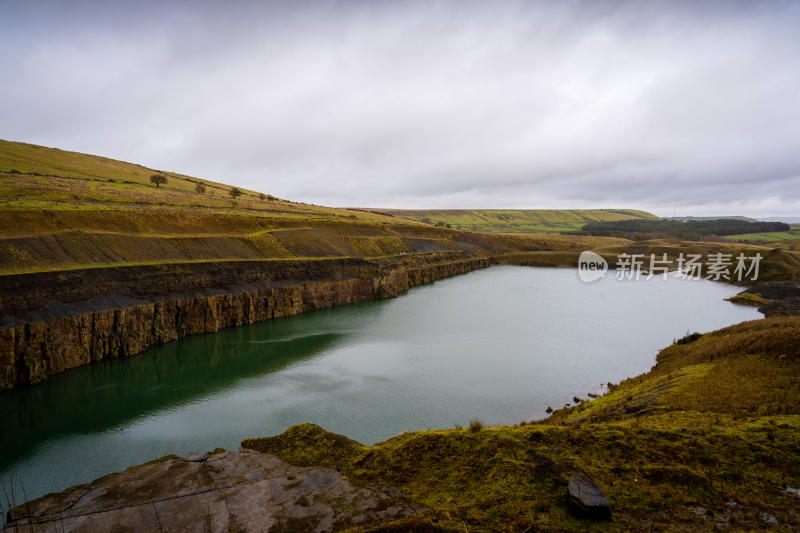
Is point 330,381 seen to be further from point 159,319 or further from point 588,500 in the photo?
point 588,500

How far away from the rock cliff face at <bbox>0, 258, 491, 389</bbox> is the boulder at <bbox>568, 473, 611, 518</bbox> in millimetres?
30613

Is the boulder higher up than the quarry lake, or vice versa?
the boulder

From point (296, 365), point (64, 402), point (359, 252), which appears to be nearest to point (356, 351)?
point (296, 365)

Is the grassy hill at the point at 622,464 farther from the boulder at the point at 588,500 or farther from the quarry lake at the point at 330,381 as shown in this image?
the quarry lake at the point at 330,381

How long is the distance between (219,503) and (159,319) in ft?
89.5

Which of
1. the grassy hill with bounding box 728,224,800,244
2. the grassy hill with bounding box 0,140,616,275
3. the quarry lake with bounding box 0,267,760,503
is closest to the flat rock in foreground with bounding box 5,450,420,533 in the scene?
the quarry lake with bounding box 0,267,760,503

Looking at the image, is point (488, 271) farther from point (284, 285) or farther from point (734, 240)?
point (734, 240)

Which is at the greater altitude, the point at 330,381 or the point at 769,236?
the point at 769,236

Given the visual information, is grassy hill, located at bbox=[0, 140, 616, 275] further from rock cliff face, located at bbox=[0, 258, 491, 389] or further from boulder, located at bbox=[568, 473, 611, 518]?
boulder, located at bbox=[568, 473, 611, 518]

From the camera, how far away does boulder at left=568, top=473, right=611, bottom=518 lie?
25.4ft

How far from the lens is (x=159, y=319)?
107 ft

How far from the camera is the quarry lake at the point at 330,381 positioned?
62.7 ft

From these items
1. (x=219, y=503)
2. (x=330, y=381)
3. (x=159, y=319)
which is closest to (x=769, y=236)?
(x=330, y=381)

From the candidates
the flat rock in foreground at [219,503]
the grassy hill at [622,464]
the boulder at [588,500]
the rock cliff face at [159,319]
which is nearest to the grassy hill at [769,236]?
the rock cliff face at [159,319]
